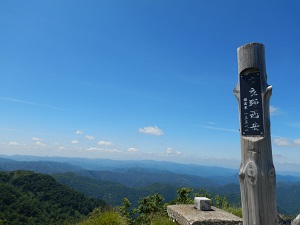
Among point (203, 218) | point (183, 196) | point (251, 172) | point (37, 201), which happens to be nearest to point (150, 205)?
point (183, 196)

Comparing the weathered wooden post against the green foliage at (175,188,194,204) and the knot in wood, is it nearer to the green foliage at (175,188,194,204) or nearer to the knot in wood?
the knot in wood

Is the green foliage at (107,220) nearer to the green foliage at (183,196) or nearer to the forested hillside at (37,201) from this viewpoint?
the green foliage at (183,196)

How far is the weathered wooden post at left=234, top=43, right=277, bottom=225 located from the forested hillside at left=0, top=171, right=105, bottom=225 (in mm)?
47339

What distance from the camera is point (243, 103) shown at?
3.45 m

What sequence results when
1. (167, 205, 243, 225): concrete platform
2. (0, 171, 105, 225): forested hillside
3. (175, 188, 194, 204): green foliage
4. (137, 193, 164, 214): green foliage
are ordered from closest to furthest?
(167, 205, 243, 225): concrete platform, (137, 193, 164, 214): green foliage, (175, 188, 194, 204): green foliage, (0, 171, 105, 225): forested hillside

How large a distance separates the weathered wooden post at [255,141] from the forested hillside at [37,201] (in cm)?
4734

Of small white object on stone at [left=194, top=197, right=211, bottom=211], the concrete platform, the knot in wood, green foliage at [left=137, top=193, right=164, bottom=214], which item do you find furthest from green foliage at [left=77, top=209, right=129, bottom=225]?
the knot in wood

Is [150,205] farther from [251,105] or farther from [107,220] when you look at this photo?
[251,105]

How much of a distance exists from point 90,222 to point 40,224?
49477 millimetres

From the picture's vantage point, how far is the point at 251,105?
3.37 m

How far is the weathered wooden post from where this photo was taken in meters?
3.19

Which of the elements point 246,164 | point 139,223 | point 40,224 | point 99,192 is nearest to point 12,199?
point 40,224

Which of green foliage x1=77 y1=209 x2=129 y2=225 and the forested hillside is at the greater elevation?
green foliage x1=77 y1=209 x2=129 y2=225

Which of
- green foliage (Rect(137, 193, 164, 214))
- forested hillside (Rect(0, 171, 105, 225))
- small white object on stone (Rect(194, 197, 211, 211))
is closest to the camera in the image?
small white object on stone (Rect(194, 197, 211, 211))
